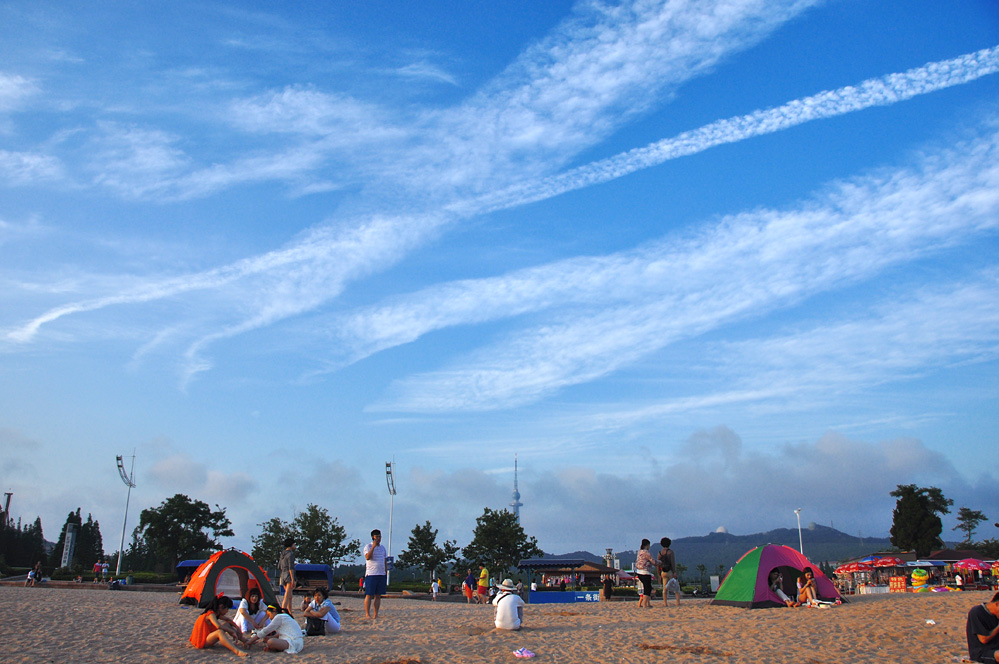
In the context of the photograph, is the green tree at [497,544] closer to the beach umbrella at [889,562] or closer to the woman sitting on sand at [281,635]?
the beach umbrella at [889,562]

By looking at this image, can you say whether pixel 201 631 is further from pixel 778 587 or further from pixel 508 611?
pixel 778 587

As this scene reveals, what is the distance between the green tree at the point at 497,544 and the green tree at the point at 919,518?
35.7 meters

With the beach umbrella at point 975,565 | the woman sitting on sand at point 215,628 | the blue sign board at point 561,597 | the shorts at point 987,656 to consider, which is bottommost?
the blue sign board at point 561,597

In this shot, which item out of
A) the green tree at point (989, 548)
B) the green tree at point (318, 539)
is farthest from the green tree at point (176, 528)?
the green tree at point (989, 548)

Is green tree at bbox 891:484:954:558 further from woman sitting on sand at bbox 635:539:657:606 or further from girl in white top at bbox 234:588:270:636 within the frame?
girl in white top at bbox 234:588:270:636

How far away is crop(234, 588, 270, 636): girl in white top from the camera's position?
1155 centimetres

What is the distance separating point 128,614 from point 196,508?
43182 mm

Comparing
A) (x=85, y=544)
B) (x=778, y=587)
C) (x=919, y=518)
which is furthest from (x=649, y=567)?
(x=85, y=544)

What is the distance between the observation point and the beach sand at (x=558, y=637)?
1088 centimetres

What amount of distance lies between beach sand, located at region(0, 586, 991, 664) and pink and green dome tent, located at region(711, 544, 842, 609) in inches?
52.2

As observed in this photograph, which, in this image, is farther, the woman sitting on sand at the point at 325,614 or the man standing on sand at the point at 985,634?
the woman sitting on sand at the point at 325,614

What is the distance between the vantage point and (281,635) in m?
11.1

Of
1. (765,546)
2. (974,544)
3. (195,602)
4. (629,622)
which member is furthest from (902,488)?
(195,602)

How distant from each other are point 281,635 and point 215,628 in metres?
1.10
